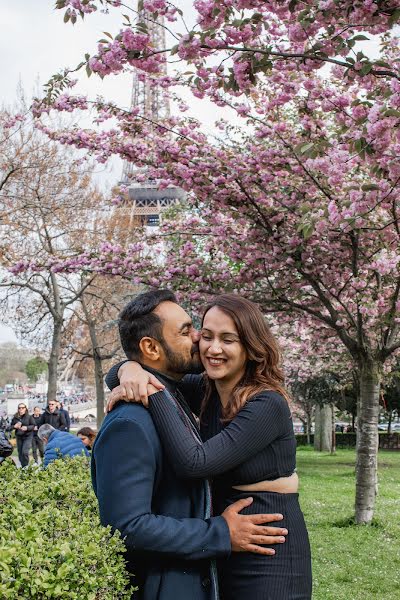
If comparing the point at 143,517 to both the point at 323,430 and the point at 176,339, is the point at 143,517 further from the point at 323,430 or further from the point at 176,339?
the point at 323,430

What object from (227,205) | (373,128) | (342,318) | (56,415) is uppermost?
(227,205)

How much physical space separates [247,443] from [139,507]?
1.32 ft

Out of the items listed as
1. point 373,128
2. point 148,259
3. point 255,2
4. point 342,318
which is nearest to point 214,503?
point 373,128

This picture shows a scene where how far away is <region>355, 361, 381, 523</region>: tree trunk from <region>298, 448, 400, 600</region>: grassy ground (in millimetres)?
293

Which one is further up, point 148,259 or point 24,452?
point 148,259

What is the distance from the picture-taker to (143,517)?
7.11ft

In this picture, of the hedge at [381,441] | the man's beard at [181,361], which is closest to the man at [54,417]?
the man's beard at [181,361]

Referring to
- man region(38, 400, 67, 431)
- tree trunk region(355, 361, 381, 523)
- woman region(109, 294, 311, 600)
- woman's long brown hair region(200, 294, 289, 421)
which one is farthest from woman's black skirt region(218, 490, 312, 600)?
man region(38, 400, 67, 431)

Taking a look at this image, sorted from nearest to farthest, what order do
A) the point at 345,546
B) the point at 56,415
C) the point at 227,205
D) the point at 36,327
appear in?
the point at 345,546 < the point at 227,205 < the point at 56,415 < the point at 36,327

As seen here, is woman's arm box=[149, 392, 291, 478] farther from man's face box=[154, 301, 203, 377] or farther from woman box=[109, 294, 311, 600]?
man's face box=[154, 301, 203, 377]

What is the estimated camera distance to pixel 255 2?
465cm

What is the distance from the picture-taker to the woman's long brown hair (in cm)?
253

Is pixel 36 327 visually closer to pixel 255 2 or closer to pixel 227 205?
pixel 227 205

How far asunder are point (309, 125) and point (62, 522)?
603cm
